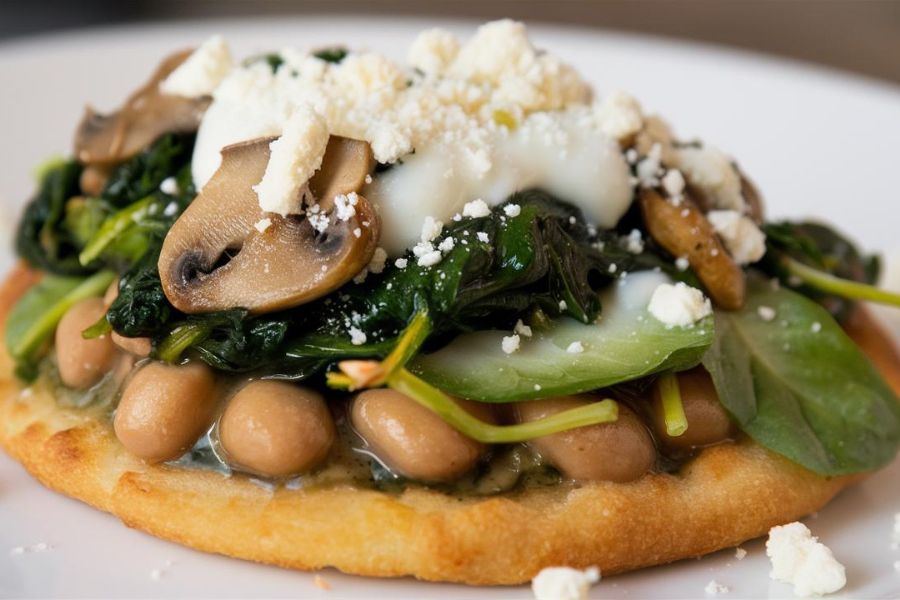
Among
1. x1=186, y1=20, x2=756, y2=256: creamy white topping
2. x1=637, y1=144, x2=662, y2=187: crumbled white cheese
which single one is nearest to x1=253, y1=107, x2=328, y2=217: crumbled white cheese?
x1=186, y1=20, x2=756, y2=256: creamy white topping

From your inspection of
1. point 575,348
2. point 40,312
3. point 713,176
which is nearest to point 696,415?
point 575,348

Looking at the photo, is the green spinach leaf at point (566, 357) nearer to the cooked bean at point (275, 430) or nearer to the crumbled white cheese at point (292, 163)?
the cooked bean at point (275, 430)

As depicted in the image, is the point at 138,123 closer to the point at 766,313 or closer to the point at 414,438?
the point at 414,438

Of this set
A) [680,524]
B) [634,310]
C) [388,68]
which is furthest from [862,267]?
[388,68]

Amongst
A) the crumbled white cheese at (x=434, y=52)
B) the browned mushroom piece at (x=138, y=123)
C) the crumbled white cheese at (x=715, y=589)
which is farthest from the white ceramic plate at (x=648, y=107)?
the crumbled white cheese at (x=434, y=52)

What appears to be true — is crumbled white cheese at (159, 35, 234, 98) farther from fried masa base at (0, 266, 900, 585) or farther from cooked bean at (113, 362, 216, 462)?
fried masa base at (0, 266, 900, 585)

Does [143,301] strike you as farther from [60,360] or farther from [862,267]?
[862,267]
